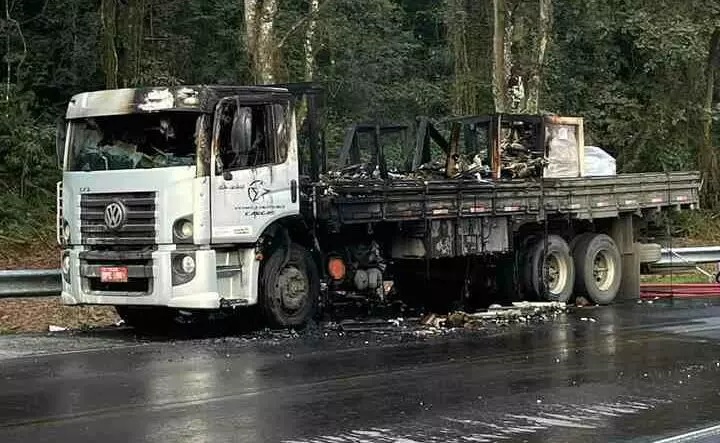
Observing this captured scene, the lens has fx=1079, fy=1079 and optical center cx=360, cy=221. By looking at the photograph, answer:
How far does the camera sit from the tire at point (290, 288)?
43.6ft

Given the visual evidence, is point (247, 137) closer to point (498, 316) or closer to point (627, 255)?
point (498, 316)

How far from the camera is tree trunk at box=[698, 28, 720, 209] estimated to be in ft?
102

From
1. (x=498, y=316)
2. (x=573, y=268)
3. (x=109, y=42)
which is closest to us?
(x=498, y=316)

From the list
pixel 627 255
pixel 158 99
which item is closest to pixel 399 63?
pixel 627 255

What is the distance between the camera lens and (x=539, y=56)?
22.6 m

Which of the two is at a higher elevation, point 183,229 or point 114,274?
Answer: point 183,229

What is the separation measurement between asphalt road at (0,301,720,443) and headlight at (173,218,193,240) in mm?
1236

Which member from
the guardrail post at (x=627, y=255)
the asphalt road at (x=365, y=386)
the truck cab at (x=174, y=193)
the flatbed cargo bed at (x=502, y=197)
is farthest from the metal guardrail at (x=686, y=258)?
the truck cab at (x=174, y=193)

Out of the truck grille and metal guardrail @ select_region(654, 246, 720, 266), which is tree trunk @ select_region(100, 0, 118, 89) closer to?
the truck grille

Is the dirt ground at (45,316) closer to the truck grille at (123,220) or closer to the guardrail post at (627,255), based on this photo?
the truck grille at (123,220)

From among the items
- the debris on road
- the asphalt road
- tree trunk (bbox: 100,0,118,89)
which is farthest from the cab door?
tree trunk (bbox: 100,0,118,89)

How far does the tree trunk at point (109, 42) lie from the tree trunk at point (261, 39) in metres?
5.49

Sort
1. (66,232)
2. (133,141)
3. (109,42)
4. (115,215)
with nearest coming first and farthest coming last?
(115,215)
(133,141)
(66,232)
(109,42)

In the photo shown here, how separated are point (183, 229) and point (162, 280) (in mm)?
636
